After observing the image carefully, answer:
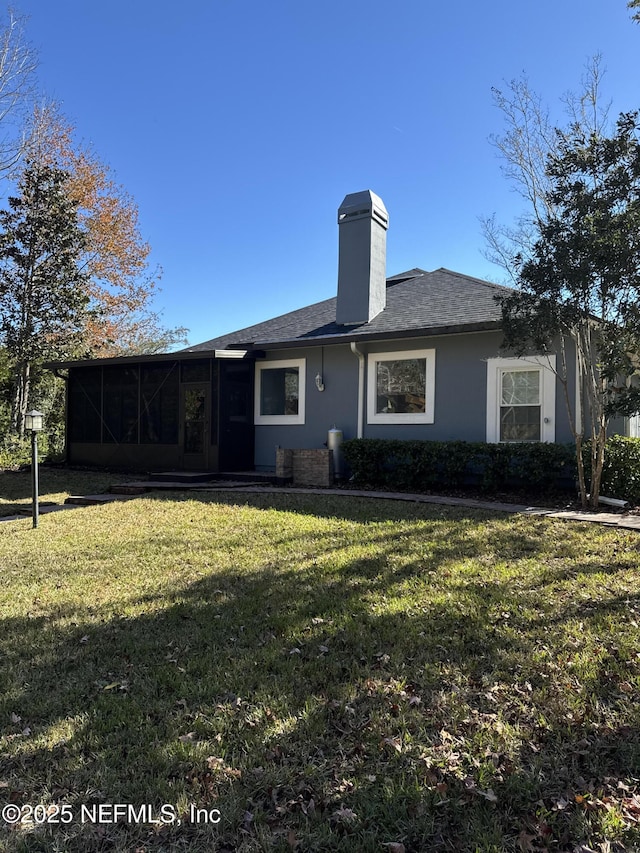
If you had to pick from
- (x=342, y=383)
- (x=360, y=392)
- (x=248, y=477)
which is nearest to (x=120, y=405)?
(x=248, y=477)

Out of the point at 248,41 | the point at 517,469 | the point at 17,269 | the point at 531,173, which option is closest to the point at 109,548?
the point at 517,469

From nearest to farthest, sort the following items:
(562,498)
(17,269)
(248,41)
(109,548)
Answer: (109,548), (562,498), (248,41), (17,269)

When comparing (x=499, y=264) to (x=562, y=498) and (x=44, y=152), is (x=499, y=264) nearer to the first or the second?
(x=562, y=498)

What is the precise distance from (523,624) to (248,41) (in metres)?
12.9

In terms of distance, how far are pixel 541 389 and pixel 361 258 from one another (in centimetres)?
471

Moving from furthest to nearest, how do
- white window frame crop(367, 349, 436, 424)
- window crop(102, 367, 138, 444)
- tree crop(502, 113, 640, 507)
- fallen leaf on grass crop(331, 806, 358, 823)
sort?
window crop(102, 367, 138, 444), white window frame crop(367, 349, 436, 424), tree crop(502, 113, 640, 507), fallen leaf on grass crop(331, 806, 358, 823)

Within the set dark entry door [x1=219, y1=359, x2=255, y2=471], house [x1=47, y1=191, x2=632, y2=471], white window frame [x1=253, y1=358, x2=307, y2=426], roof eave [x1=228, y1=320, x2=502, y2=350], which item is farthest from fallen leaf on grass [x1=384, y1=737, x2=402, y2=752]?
dark entry door [x1=219, y1=359, x2=255, y2=471]

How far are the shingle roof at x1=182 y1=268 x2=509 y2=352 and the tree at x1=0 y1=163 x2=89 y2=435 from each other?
5.56 m

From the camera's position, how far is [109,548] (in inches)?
221

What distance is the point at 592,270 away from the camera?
590cm

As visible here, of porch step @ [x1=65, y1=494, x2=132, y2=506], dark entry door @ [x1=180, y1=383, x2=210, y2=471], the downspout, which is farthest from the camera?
dark entry door @ [x1=180, y1=383, x2=210, y2=471]

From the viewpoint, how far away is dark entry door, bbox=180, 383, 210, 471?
11633mm

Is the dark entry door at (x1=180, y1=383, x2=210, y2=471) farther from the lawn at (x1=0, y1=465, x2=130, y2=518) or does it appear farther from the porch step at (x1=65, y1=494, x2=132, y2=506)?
the porch step at (x1=65, y1=494, x2=132, y2=506)

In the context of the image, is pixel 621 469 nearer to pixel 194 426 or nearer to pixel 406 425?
pixel 406 425
